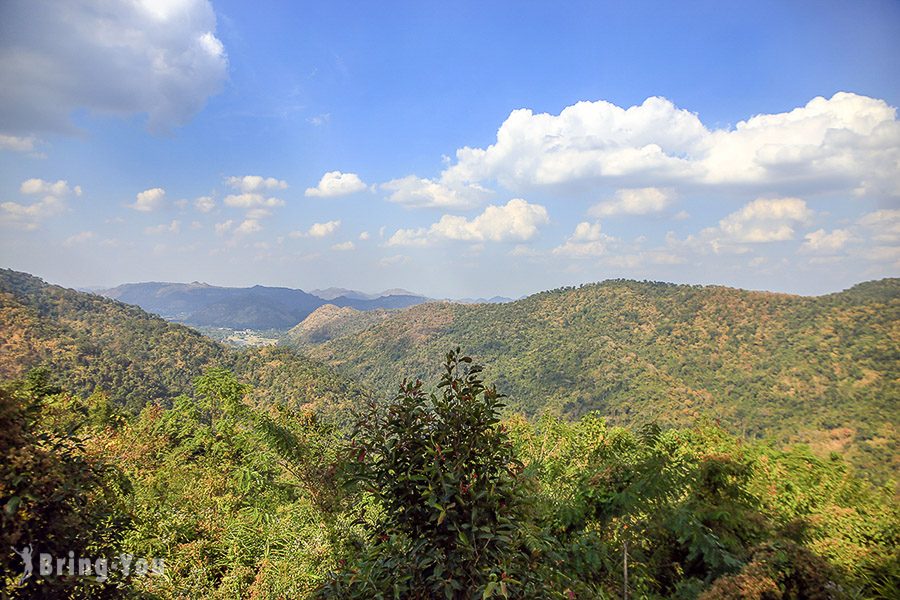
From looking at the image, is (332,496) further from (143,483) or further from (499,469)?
(499,469)

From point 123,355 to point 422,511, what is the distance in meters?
93.2

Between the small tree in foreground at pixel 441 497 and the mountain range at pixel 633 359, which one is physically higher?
the small tree in foreground at pixel 441 497

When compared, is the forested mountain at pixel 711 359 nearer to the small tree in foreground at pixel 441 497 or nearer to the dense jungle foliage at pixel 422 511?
the dense jungle foliage at pixel 422 511

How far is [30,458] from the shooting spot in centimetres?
255

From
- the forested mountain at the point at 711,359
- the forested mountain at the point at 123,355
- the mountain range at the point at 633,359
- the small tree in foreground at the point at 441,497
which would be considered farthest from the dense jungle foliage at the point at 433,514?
the forested mountain at the point at 711,359

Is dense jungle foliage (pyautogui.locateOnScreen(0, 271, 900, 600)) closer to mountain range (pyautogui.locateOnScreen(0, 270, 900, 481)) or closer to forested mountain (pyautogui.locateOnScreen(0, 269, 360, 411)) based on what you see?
forested mountain (pyautogui.locateOnScreen(0, 269, 360, 411))

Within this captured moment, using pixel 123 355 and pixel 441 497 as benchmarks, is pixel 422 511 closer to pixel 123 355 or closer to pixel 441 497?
pixel 441 497

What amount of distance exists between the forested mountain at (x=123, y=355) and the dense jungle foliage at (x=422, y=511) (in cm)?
3936

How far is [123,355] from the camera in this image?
2950 inches

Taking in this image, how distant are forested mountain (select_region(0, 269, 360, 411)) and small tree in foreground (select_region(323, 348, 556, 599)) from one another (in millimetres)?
48412

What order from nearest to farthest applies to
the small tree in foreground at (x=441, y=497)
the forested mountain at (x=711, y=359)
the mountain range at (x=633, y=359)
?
1. the small tree in foreground at (x=441, y=497)
2. the mountain range at (x=633, y=359)
3. the forested mountain at (x=711, y=359)

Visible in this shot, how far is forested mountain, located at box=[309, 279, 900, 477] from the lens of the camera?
191 feet

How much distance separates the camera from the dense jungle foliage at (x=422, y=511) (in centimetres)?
264

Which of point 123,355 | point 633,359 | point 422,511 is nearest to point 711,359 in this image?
point 633,359
